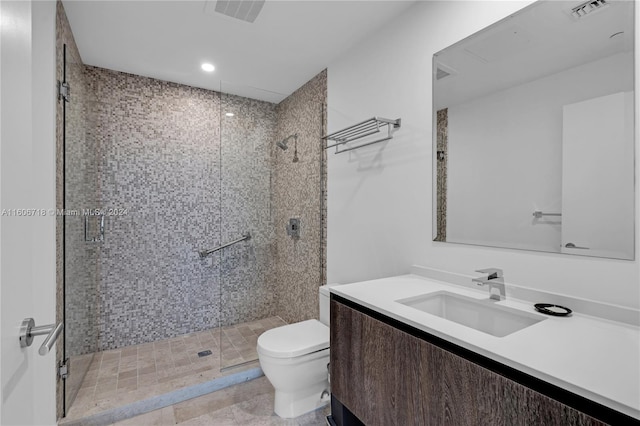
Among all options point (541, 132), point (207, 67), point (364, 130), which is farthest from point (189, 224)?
point (541, 132)

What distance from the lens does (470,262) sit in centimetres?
153

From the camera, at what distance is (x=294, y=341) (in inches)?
76.2

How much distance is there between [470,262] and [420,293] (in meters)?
0.31

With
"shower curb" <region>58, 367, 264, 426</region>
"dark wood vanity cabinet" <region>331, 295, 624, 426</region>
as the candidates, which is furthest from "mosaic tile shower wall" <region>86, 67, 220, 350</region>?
"dark wood vanity cabinet" <region>331, 295, 624, 426</region>

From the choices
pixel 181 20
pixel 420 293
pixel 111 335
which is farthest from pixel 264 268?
pixel 181 20

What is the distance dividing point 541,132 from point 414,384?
3.69 feet

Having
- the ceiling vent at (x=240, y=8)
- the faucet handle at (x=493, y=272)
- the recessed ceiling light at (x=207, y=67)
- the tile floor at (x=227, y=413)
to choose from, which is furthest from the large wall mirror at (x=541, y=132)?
the recessed ceiling light at (x=207, y=67)

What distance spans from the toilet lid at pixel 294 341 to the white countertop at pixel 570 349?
0.76 meters

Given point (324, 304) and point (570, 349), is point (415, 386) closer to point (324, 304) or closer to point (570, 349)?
point (570, 349)

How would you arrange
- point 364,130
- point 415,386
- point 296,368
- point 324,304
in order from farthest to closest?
point 324,304 < point 364,130 < point 296,368 < point 415,386

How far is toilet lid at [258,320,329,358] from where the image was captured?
1.82m

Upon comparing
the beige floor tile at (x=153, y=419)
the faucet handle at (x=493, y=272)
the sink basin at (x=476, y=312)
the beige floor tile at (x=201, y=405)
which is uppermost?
the faucet handle at (x=493, y=272)

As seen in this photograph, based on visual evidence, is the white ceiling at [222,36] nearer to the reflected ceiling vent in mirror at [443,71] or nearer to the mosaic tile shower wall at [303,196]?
the mosaic tile shower wall at [303,196]

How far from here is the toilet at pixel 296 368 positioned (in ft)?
6.00
